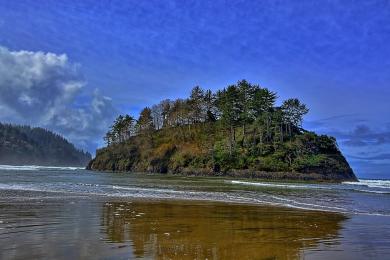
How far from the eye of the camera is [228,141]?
10081cm

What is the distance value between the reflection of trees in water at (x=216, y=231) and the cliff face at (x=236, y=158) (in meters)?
63.6

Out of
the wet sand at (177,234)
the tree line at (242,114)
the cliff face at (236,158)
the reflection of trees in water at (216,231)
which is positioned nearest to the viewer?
the wet sand at (177,234)

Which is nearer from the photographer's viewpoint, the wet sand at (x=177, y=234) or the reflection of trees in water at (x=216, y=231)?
the wet sand at (x=177, y=234)

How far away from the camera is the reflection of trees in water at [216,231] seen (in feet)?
30.6

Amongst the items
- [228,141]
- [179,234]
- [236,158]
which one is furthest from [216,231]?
[228,141]

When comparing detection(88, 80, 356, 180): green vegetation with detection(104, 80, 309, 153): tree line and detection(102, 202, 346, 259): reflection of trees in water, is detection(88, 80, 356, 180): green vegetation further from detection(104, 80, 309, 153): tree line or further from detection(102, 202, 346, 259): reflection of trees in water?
detection(102, 202, 346, 259): reflection of trees in water

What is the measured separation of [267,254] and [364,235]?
17.3 feet

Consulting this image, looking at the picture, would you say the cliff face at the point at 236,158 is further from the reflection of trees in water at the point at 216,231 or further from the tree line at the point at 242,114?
the reflection of trees in water at the point at 216,231

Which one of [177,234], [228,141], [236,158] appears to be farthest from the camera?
[228,141]

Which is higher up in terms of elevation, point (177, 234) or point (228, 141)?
point (228, 141)

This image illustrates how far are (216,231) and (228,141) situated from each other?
88938mm

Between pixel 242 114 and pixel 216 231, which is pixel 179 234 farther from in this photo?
pixel 242 114

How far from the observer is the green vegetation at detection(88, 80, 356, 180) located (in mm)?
83062

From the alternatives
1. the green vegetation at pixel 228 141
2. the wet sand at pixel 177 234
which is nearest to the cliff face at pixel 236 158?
the green vegetation at pixel 228 141
